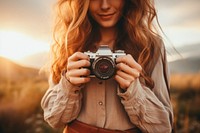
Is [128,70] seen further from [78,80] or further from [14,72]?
[14,72]

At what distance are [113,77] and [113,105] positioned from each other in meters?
0.07

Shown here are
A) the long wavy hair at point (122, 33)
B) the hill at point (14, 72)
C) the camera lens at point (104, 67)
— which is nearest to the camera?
the camera lens at point (104, 67)

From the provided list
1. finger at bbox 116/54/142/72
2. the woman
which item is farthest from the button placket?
finger at bbox 116/54/142/72

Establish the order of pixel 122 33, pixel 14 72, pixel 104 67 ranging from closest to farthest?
pixel 104 67 < pixel 122 33 < pixel 14 72

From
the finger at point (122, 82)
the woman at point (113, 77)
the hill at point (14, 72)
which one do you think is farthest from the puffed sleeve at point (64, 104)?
the hill at point (14, 72)

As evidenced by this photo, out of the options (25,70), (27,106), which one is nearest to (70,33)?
(25,70)

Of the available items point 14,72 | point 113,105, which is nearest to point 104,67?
point 113,105

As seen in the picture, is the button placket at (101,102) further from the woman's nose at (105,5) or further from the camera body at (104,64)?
the woman's nose at (105,5)

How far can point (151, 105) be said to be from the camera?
920 mm

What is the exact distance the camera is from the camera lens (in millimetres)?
881

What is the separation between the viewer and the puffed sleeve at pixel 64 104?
3.07ft

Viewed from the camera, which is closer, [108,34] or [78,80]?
[78,80]

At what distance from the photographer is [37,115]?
213cm

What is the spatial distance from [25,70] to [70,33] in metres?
1.00
